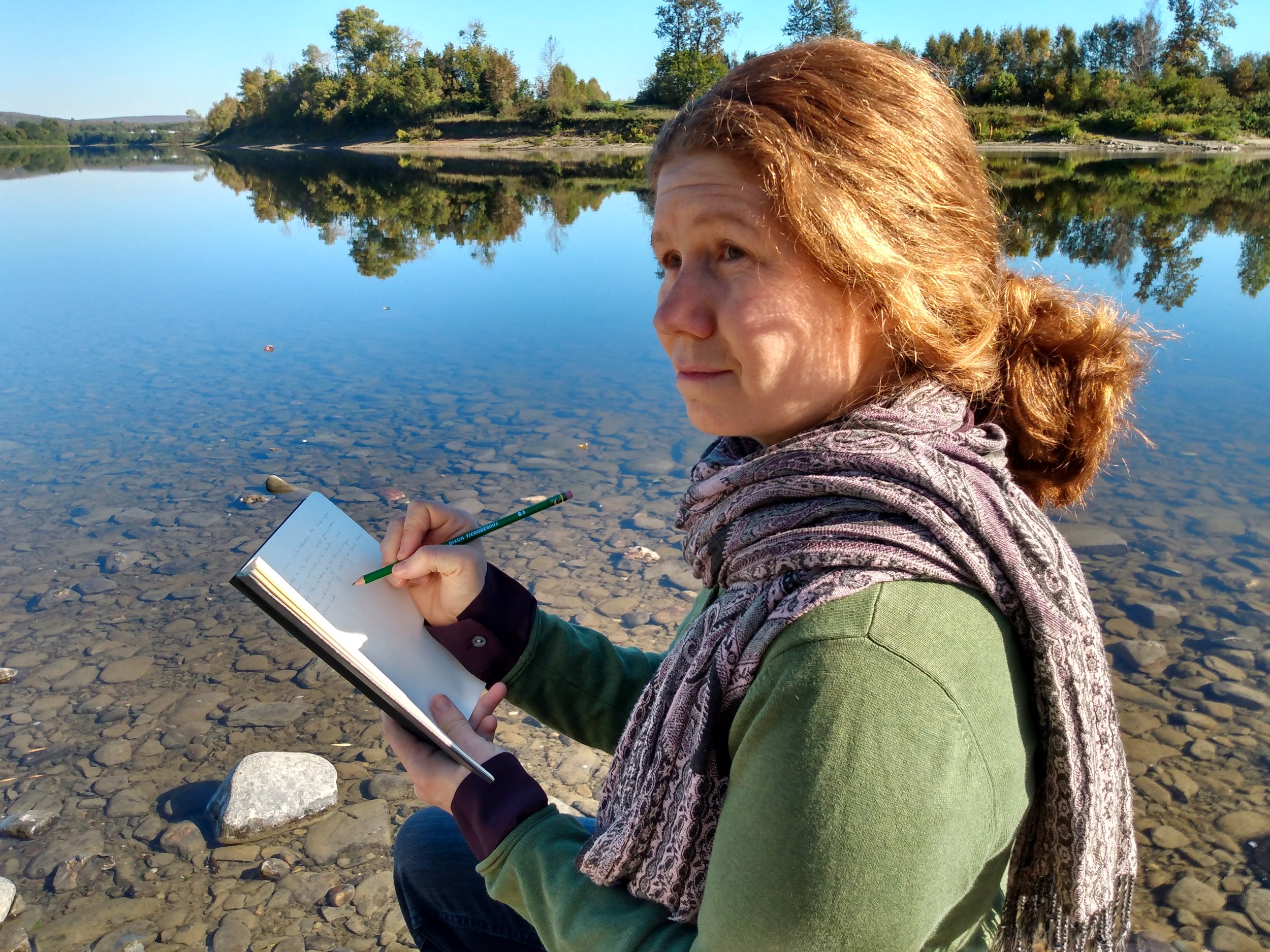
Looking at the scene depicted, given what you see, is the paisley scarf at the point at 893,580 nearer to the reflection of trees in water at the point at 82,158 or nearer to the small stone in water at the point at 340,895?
the small stone in water at the point at 340,895

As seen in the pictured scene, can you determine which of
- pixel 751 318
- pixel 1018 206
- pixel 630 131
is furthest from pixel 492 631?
pixel 630 131

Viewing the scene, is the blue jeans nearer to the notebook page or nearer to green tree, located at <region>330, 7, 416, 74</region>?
the notebook page

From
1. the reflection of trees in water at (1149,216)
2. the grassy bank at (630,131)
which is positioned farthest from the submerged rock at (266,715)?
the grassy bank at (630,131)

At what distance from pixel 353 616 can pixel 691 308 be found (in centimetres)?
71

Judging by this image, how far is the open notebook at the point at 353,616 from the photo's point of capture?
4.20 ft

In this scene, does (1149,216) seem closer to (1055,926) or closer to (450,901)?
(1055,926)

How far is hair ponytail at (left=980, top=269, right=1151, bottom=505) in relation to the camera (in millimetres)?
1326

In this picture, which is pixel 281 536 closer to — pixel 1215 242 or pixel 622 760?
pixel 622 760

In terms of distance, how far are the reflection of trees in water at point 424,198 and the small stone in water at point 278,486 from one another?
320 inches

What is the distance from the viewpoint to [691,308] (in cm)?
125

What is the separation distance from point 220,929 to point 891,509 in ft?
7.35

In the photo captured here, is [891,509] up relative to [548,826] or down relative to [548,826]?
up

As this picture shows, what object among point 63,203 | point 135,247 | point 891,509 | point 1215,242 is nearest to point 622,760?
point 891,509

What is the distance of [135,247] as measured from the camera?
51.2ft
